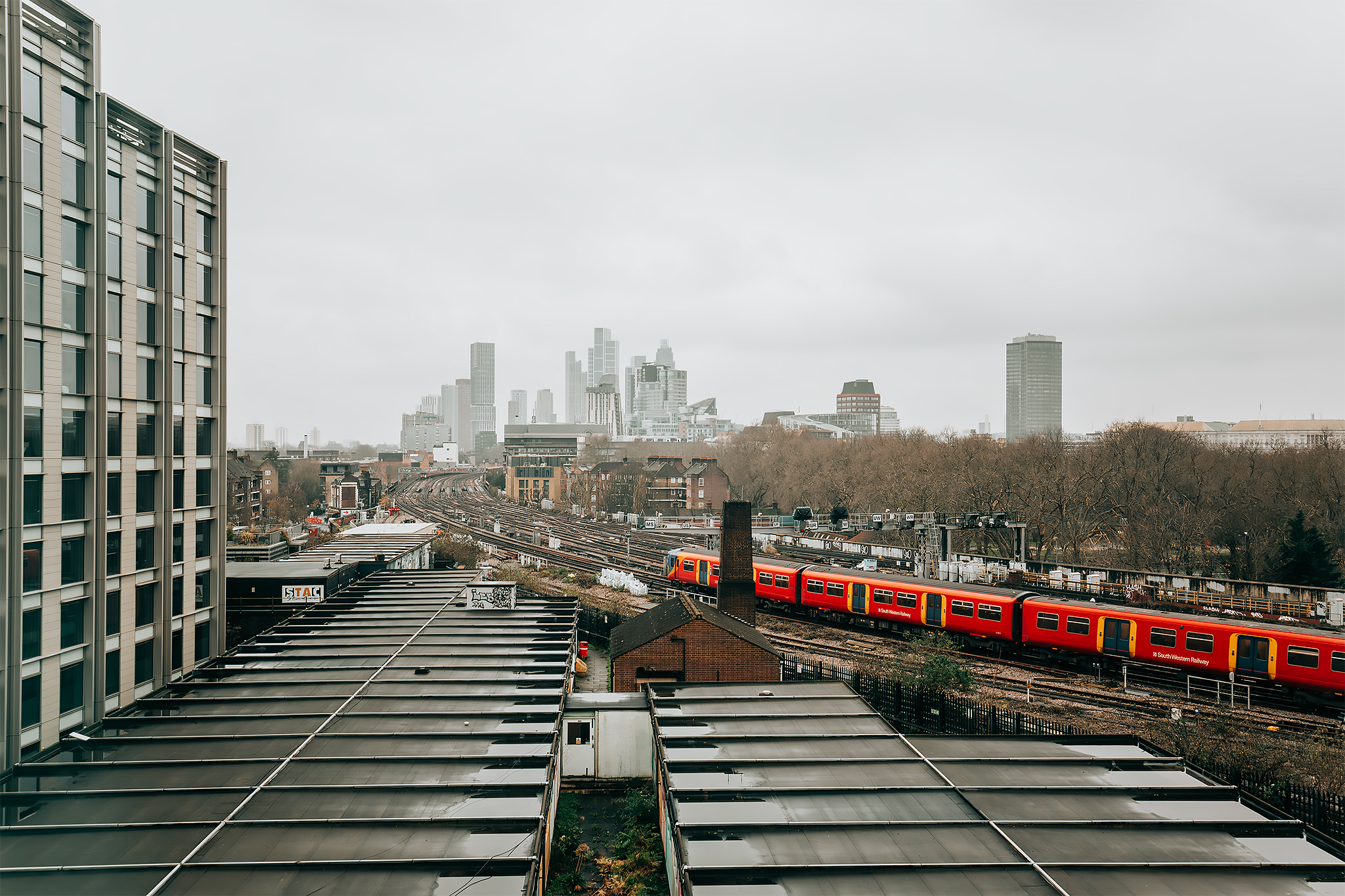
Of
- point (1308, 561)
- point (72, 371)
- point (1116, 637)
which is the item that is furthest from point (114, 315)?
point (1308, 561)

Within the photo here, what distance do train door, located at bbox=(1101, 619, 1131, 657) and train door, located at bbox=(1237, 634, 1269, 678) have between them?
3.21 metres

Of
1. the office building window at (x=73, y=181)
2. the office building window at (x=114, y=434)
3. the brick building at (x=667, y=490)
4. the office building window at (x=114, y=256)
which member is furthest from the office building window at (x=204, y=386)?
the brick building at (x=667, y=490)

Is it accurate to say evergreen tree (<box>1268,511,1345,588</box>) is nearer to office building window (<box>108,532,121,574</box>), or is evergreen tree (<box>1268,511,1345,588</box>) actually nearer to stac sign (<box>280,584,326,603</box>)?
stac sign (<box>280,584,326,603</box>)

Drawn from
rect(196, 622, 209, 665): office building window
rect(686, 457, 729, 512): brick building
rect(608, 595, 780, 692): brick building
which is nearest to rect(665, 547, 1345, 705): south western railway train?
rect(608, 595, 780, 692): brick building

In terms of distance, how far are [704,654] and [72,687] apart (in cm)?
1655

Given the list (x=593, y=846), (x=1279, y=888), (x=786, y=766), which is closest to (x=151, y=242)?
(x=593, y=846)

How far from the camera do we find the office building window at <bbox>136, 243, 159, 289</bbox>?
19453 millimetres

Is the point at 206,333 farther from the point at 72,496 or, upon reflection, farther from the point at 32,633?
the point at 32,633

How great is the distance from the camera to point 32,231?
15570 mm

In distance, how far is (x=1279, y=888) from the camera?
31.3 ft

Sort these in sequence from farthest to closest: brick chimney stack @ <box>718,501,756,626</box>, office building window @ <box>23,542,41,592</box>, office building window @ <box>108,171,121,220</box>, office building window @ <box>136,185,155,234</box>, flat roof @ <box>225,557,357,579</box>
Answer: brick chimney stack @ <box>718,501,756,626</box> < flat roof @ <box>225,557,357,579</box> < office building window @ <box>136,185,155,234</box> < office building window @ <box>108,171,121,220</box> < office building window @ <box>23,542,41,592</box>

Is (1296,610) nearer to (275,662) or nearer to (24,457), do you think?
(275,662)

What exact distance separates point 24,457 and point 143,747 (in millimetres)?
6929

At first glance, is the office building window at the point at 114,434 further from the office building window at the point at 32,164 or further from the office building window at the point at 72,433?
the office building window at the point at 32,164
